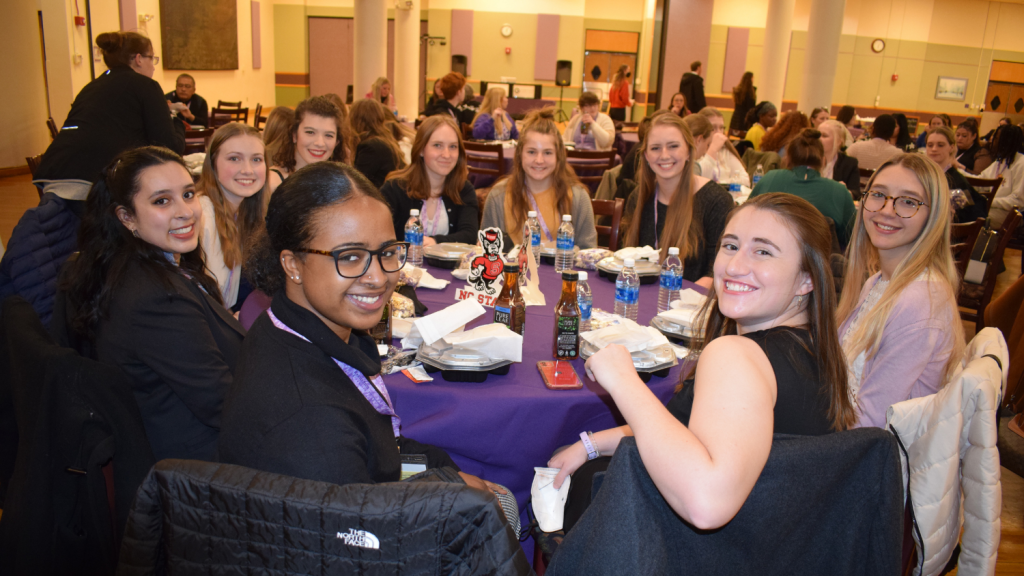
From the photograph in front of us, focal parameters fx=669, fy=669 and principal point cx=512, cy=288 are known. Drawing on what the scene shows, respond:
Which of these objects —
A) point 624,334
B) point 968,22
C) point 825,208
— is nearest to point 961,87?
point 968,22

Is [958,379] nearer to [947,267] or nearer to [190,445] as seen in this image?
[947,267]

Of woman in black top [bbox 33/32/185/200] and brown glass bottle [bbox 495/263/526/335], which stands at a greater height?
woman in black top [bbox 33/32/185/200]

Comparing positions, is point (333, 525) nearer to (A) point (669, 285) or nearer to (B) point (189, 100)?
(A) point (669, 285)

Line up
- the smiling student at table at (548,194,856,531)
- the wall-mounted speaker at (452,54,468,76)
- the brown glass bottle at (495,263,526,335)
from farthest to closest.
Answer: the wall-mounted speaker at (452,54,468,76) → the brown glass bottle at (495,263,526,335) → the smiling student at table at (548,194,856,531)

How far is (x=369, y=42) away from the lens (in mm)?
10781

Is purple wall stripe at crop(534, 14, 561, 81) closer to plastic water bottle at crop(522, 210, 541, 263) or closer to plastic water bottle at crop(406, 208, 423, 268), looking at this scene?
plastic water bottle at crop(522, 210, 541, 263)

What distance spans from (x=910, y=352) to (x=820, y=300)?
2.15 ft

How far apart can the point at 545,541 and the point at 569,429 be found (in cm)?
35

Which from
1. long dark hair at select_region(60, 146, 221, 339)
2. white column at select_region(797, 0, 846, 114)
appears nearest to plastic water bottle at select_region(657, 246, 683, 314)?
long dark hair at select_region(60, 146, 221, 339)

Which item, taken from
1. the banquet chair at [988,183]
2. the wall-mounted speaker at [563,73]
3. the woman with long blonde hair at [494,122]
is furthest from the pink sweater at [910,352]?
the wall-mounted speaker at [563,73]

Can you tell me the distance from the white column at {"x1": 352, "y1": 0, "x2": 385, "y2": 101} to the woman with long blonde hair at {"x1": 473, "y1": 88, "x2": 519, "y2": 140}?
10.5 ft

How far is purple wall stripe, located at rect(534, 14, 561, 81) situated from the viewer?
15461mm

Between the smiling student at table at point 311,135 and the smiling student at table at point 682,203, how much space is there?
1.76 metres

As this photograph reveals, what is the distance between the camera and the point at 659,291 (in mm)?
2678
